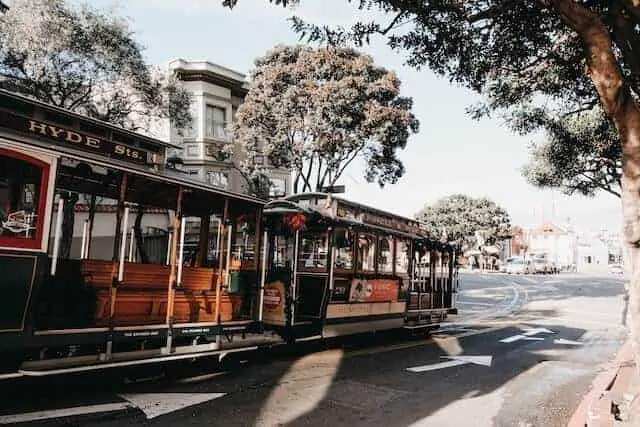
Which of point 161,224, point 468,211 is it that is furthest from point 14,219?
point 468,211

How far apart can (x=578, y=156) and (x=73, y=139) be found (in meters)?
18.3

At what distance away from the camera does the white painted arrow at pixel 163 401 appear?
6604 mm

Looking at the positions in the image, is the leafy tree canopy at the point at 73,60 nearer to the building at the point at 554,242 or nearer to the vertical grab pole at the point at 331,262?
the vertical grab pole at the point at 331,262

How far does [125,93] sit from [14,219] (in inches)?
547

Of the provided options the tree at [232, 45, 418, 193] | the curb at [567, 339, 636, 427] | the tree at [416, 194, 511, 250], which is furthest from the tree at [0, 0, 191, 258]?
the tree at [416, 194, 511, 250]

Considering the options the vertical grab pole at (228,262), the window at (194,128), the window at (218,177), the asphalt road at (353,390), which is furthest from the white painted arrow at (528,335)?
the window at (194,128)

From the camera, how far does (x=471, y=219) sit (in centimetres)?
6153

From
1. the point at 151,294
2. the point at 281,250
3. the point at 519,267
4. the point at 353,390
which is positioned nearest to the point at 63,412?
the point at 151,294

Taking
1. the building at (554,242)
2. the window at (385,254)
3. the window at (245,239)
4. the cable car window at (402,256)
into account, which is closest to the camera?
the window at (245,239)

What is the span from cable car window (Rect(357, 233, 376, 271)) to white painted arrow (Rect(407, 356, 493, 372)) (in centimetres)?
266

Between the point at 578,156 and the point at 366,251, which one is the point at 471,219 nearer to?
the point at 578,156

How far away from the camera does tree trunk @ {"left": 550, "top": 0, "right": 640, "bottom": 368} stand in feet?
16.1

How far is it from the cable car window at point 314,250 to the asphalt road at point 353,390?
187cm

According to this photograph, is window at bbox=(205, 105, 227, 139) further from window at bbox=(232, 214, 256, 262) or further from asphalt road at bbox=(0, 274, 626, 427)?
window at bbox=(232, 214, 256, 262)
